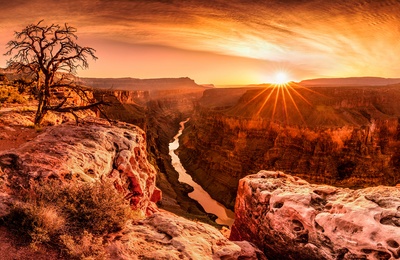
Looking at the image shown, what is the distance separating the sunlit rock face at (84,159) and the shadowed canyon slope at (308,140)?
31.7 m

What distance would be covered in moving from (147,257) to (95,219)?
Answer: 1.30 m

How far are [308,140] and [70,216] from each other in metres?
43.1

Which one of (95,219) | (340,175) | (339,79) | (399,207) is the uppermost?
(339,79)

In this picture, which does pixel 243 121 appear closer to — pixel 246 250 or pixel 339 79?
pixel 246 250

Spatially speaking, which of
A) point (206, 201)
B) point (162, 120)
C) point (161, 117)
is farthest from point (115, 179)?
point (161, 117)

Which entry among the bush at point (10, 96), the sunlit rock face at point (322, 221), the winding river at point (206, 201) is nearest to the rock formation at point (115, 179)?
the sunlit rock face at point (322, 221)

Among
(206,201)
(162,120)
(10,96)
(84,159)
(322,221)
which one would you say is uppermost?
(10,96)

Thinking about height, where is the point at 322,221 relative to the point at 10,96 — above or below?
below

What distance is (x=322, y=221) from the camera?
23.3ft

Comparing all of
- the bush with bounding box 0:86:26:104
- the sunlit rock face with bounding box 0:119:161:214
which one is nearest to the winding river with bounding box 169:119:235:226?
the sunlit rock face with bounding box 0:119:161:214

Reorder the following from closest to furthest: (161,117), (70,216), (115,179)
→ (70,216), (115,179), (161,117)

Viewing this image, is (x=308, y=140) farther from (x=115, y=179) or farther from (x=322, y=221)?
(x=115, y=179)

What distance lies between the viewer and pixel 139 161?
38.7 feet

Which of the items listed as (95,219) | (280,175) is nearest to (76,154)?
(95,219)
